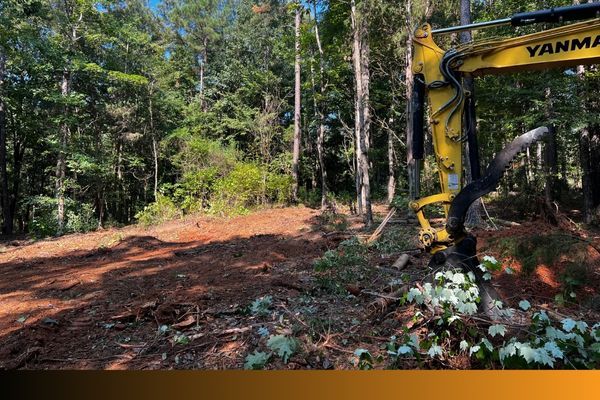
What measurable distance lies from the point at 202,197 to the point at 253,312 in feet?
44.9

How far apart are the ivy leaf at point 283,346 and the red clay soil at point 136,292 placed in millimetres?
427

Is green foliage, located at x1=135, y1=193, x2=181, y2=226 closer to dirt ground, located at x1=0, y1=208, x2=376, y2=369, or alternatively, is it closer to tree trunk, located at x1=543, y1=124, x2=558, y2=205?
dirt ground, located at x1=0, y1=208, x2=376, y2=369

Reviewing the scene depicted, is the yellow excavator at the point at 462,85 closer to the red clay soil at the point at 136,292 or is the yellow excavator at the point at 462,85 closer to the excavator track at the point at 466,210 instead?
the excavator track at the point at 466,210

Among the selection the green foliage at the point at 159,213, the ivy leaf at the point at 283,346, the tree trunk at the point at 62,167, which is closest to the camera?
the ivy leaf at the point at 283,346

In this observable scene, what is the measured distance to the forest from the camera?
12.2ft

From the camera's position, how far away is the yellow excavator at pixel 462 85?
11.9 ft

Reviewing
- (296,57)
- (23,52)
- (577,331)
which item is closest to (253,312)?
(577,331)

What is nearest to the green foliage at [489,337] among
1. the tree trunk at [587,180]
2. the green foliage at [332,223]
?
the green foliage at [332,223]

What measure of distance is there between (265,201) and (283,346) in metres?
15.1

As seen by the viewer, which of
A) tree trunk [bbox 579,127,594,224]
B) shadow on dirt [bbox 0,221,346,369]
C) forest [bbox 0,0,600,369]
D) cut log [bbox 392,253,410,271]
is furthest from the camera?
tree trunk [bbox 579,127,594,224]

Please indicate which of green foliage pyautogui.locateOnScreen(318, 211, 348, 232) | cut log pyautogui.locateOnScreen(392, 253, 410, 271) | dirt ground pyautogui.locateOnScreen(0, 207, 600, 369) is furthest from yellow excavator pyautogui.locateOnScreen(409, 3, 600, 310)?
green foliage pyautogui.locateOnScreen(318, 211, 348, 232)

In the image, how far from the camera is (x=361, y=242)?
28.0 feet

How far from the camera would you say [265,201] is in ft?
59.7

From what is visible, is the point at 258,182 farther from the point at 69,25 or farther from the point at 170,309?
the point at 170,309
